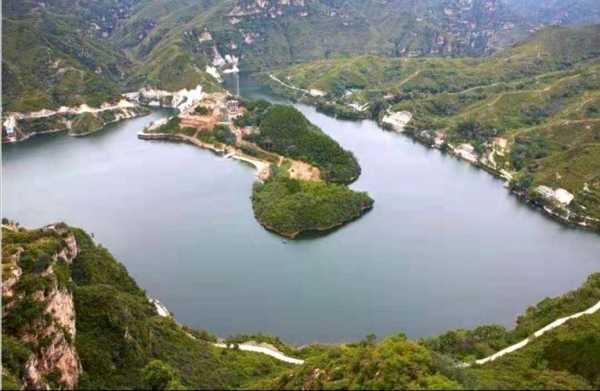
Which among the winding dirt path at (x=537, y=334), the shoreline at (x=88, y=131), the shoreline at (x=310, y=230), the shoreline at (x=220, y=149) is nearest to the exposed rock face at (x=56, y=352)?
the winding dirt path at (x=537, y=334)

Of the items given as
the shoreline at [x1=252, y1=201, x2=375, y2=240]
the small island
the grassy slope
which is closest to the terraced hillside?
the small island

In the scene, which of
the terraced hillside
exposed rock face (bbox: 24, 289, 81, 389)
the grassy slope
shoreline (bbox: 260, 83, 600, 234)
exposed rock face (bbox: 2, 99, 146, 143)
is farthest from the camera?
the grassy slope

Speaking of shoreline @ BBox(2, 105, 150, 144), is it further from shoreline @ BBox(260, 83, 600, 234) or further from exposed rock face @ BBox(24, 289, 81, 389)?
exposed rock face @ BBox(24, 289, 81, 389)

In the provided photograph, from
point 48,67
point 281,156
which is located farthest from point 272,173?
point 48,67

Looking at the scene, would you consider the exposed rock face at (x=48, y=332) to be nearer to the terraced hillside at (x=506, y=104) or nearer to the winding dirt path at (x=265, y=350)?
the winding dirt path at (x=265, y=350)

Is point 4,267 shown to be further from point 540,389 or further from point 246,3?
point 246,3

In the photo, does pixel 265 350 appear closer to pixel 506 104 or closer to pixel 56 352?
pixel 56 352
